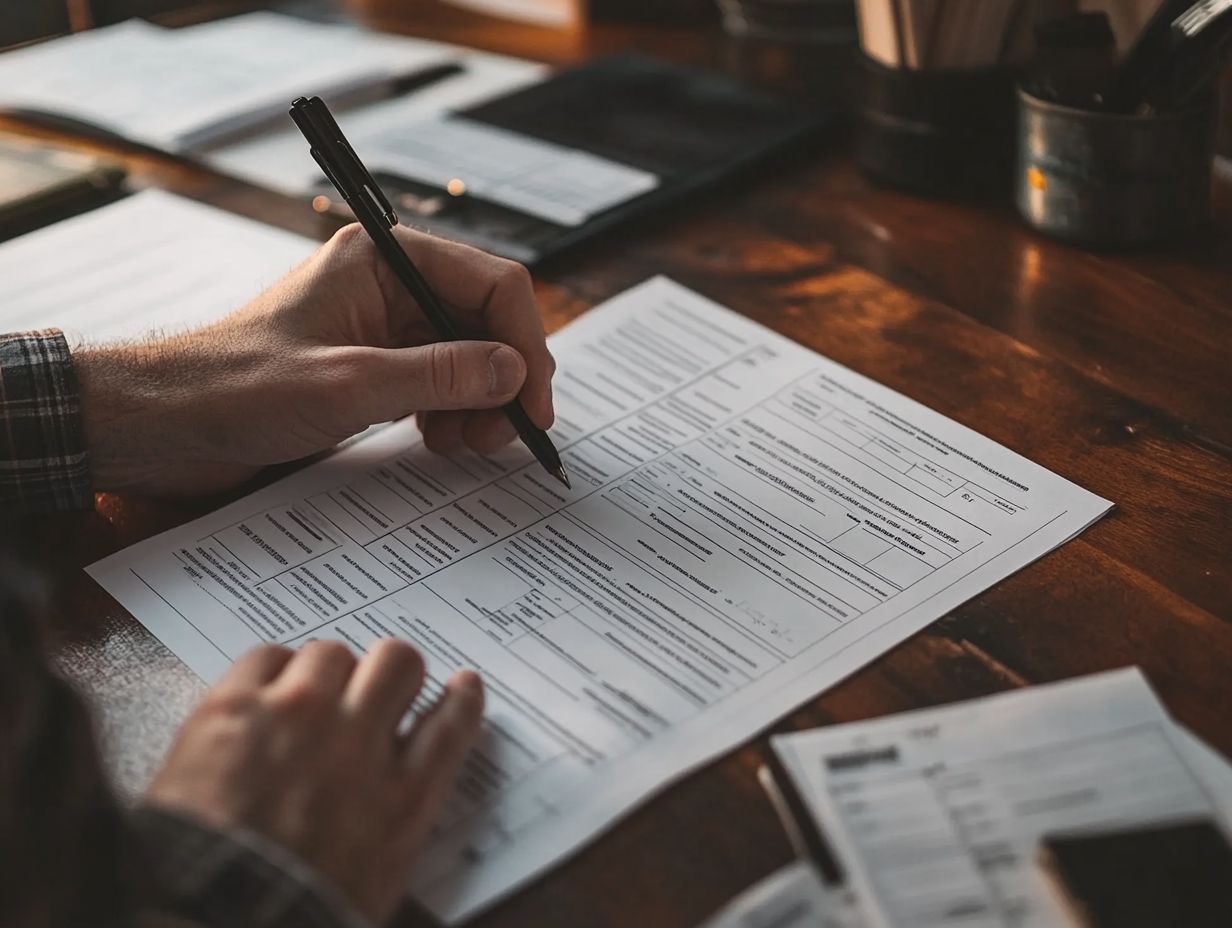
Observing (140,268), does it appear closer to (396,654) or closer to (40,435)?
(40,435)

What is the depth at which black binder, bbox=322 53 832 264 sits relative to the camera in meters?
1.10

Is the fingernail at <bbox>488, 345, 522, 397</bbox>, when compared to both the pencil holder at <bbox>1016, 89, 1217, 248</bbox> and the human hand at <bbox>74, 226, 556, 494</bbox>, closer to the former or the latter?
the human hand at <bbox>74, 226, 556, 494</bbox>

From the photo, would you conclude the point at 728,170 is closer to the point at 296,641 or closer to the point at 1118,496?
the point at 1118,496

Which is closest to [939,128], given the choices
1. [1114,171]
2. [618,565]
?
[1114,171]

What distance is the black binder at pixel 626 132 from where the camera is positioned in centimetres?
110

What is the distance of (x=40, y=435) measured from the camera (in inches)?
31.2

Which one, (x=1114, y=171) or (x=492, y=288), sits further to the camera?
(x=1114, y=171)

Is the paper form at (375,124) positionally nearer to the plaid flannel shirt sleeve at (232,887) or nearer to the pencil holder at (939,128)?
the pencil holder at (939,128)

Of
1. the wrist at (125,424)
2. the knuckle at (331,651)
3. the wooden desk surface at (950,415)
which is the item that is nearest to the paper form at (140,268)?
the wooden desk surface at (950,415)

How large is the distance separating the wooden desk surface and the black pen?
19cm

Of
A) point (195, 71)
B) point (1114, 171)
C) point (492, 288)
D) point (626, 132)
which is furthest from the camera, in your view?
point (195, 71)

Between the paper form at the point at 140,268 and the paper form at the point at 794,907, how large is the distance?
2.17 feet

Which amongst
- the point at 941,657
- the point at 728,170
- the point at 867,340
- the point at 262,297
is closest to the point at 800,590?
the point at 941,657

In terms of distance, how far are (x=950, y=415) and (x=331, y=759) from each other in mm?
489
